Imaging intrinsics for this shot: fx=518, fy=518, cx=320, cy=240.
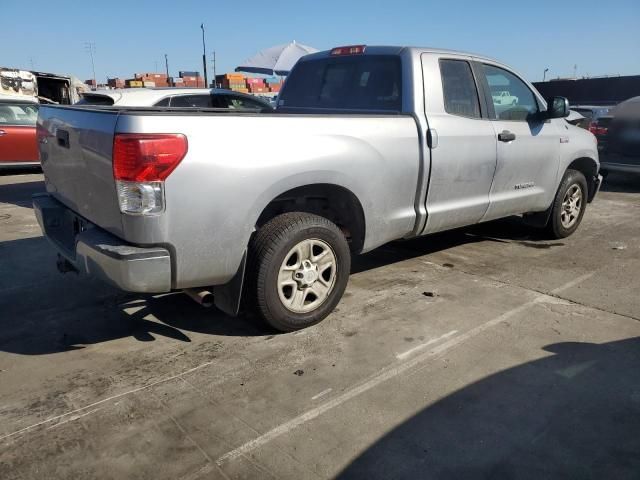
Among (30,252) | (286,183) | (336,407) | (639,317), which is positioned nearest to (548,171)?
(639,317)

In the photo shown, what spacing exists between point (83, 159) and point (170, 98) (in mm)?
4512

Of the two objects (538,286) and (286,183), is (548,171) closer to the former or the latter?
(538,286)

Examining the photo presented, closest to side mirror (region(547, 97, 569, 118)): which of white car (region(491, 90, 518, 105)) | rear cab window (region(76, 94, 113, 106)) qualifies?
white car (region(491, 90, 518, 105))

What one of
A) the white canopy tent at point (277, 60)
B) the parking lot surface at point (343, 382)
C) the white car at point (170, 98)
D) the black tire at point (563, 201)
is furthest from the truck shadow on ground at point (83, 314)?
the white canopy tent at point (277, 60)

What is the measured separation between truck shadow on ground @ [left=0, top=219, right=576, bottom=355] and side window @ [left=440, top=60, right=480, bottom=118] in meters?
1.58

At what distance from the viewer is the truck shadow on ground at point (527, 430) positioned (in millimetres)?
2234

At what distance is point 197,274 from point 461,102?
8.82 feet

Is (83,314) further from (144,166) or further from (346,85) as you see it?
(346,85)

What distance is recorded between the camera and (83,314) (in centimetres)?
382

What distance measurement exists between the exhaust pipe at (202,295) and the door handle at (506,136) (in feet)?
9.53

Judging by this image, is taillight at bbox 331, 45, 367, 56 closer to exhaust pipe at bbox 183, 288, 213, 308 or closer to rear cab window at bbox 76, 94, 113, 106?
exhaust pipe at bbox 183, 288, 213, 308

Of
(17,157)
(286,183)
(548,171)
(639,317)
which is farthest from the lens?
(17,157)

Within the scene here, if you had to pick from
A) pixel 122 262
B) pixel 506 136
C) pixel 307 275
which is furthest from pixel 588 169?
pixel 122 262

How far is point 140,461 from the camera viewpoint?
7.51 ft
